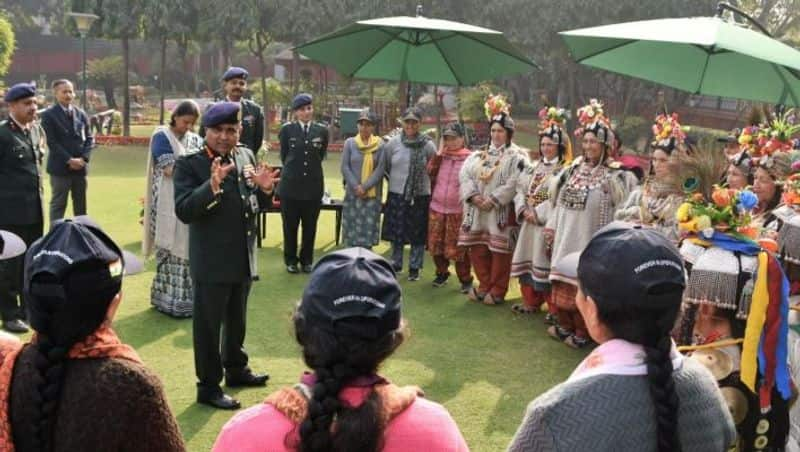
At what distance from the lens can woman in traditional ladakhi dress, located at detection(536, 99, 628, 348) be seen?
19.8 ft

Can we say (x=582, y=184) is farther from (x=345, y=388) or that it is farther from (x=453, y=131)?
(x=345, y=388)

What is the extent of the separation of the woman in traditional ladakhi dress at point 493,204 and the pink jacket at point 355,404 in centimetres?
530

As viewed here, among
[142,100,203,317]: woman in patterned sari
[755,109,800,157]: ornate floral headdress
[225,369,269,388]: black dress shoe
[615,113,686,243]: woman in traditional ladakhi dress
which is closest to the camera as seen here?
[755,109,800,157]: ornate floral headdress

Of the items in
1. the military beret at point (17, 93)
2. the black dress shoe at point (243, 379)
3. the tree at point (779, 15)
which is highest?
the tree at point (779, 15)

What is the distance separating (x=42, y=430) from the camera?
1.96 m

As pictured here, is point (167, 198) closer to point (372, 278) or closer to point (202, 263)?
point (202, 263)

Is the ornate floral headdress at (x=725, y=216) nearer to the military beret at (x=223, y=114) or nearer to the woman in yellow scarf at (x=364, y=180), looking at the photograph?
the military beret at (x=223, y=114)

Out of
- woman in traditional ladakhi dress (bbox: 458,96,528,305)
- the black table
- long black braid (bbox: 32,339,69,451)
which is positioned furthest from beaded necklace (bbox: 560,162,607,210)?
long black braid (bbox: 32,339,69,451)

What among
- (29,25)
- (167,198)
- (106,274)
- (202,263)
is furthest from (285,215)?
(29,25)

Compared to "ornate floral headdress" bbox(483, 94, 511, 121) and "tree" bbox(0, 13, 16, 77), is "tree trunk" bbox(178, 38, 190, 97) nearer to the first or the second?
"tree" bbox(0, 13, 16, 77)

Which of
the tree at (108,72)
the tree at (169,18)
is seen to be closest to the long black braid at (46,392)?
the tree at (169,18)

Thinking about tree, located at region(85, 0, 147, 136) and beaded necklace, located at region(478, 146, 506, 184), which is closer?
beaded necklace, located at region(478, 146, 506, 184)

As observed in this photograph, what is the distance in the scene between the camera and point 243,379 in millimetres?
4977

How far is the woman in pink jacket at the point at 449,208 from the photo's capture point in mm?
7570
